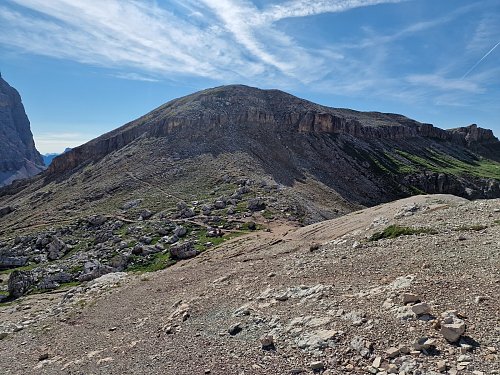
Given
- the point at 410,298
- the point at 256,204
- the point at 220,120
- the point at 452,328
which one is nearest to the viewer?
the point at 452,328

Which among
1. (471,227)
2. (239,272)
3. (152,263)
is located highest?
(471,227)

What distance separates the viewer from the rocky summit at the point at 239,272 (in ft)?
42.3

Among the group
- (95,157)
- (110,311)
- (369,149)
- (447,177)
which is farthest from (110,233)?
(447,177)

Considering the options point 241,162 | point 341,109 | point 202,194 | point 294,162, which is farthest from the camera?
point 341,109

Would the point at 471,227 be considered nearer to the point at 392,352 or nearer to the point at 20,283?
the point at 392,352

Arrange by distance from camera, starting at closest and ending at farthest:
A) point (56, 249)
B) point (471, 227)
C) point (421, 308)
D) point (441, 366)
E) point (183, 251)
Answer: point (441, 366)
point (421, 308)
point (471, 227)
point (183, 251)
point (56, 249)

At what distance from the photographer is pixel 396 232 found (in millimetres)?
23938

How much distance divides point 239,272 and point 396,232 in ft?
33.4

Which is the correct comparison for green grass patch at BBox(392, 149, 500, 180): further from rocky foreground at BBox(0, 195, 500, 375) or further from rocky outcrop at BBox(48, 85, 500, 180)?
rocky foreground at BBox(0, 195, 500, 375)

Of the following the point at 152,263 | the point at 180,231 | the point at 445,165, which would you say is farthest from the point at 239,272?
the point at 445,165

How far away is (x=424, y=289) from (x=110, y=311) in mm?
19373

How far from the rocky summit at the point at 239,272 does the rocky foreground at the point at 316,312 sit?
0.25ft

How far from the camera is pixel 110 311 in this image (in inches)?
986

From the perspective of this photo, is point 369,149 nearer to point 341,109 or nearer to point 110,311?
point 341,109
